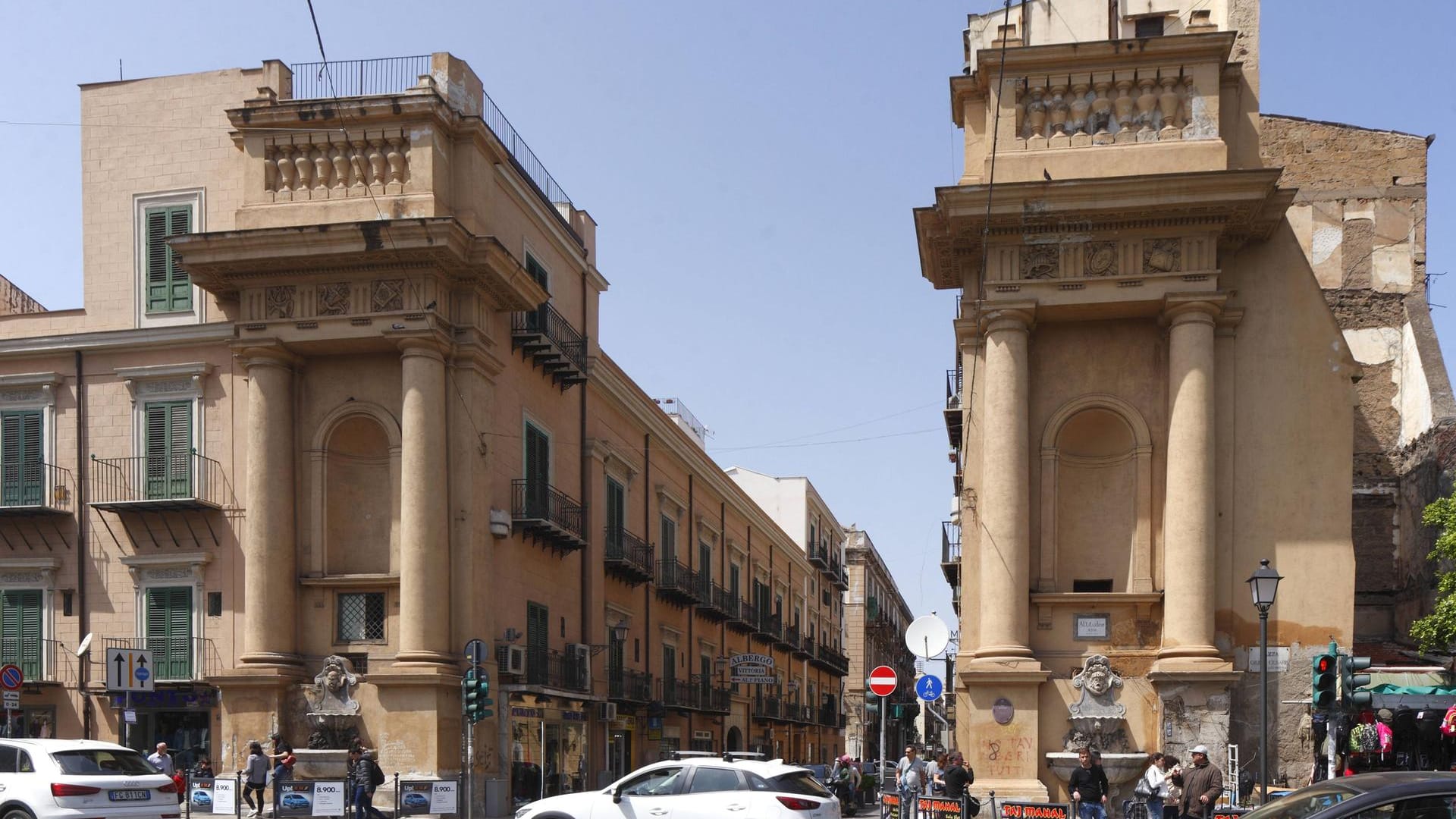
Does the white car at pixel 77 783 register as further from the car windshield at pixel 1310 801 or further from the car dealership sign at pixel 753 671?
the car dealership sign at pixel 753 671

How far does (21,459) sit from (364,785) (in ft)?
40.3

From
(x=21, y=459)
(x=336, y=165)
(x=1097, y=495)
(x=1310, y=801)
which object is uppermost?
(x=336, y=165)

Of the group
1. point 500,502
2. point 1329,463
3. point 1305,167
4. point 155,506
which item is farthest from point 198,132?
point 1305,167

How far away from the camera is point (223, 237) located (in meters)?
27.6

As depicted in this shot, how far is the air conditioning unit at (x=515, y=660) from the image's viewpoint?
94.5ft

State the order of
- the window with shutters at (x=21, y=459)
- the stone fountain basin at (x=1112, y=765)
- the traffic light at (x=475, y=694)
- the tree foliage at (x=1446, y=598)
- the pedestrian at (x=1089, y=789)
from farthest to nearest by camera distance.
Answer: the window with shutters at (x=21, y=459), the tree foliage at (x=1446, y=598), the stone fountain basin at (x=1112, y=765), the traffic light at (x=475, y=694), the pedestrian at (x=1089, y=789)

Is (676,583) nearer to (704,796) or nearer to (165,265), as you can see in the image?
(165,265)

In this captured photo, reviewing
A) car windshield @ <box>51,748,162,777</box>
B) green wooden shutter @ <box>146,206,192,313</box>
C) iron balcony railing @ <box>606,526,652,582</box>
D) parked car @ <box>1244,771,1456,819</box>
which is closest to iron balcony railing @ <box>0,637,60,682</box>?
green wooden shutter @ <box>146,206,192,313</box>

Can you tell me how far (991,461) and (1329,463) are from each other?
551 centimetres

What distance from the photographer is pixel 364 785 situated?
23.0 metres

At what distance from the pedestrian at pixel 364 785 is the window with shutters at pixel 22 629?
9.75 meters

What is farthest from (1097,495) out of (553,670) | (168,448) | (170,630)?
(168,448)

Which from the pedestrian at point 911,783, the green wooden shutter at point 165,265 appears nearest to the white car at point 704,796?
the pedestrian at point 911,783

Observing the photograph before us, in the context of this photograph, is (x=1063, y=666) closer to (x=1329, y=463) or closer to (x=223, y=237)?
(x=1329, y=463)
